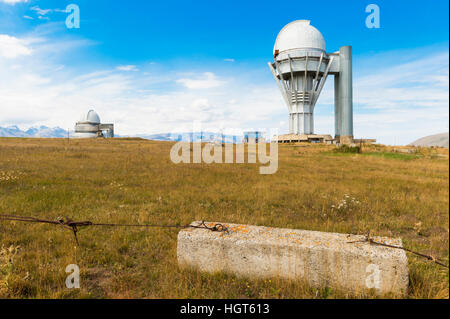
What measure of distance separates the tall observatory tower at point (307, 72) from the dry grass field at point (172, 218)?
43.1 m

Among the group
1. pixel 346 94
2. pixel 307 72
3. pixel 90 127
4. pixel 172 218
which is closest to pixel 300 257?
pixel 172 218

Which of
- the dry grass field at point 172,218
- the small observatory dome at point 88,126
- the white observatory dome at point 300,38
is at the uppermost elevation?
the white observatory dome at point 300,38

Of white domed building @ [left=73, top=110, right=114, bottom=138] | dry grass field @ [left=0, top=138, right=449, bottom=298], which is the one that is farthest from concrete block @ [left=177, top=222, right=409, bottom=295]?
white domed building @ [left=73, top=110, right=114, bottom=138]

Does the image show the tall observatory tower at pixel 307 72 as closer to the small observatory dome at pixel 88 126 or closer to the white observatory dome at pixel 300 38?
the white observatory dome at pixel 300 38

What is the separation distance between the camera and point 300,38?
174ft

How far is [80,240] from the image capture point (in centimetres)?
541

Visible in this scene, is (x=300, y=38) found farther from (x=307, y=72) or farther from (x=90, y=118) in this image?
(x=90, y=118)

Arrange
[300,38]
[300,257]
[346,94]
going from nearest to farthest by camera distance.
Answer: [300,257] → [300,38] → [346,94]

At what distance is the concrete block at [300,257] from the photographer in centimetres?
341

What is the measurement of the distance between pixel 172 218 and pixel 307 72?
5513cm

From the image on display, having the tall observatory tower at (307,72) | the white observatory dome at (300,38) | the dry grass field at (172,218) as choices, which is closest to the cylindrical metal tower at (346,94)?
the tall observatory tower at (307,72)

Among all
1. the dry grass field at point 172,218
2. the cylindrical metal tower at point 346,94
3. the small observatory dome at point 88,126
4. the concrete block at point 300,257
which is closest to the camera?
the concrete block at point 300,257

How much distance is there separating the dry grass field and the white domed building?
6555 centimetres
